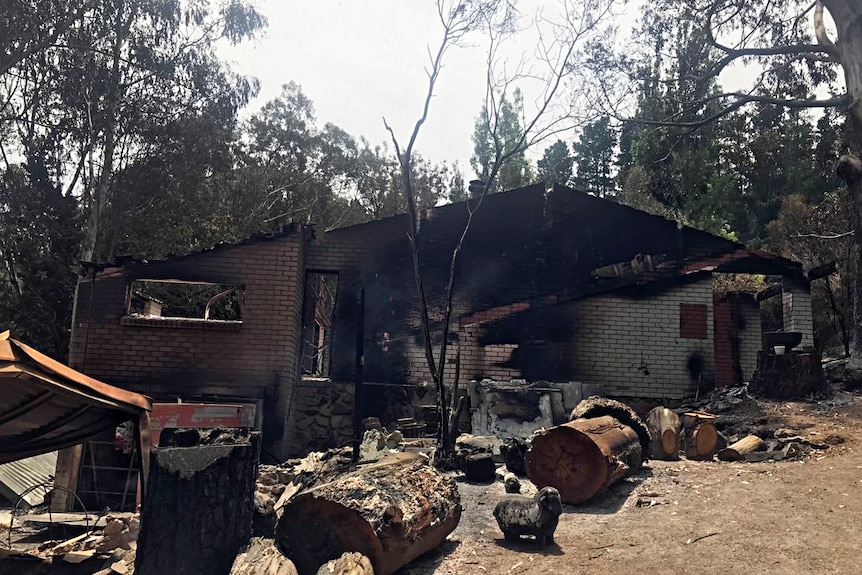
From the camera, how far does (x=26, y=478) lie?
11.4 meters

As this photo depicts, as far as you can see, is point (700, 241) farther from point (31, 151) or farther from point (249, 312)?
point (31, 151)

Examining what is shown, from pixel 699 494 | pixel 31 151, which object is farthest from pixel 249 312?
pixel 31 151

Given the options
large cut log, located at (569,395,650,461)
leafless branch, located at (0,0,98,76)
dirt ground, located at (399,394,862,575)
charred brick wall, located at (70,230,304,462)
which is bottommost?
dirt ground, located at (399,394,862,575)

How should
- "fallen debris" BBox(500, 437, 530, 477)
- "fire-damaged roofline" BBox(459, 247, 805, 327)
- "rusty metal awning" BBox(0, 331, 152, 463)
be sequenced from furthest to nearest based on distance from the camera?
"fire-damaged roofline" BBox(459, 247, 805, 327) < "fallen debris" BBox(500, 437, 530, 477) < "rusty metal awning" BBox(0, 331, 152, 463)

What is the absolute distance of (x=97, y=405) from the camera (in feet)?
15.9

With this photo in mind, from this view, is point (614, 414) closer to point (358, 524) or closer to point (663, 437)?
point (663, 437)

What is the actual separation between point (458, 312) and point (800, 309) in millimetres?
6743

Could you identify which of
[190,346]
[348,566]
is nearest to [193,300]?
[190,346]

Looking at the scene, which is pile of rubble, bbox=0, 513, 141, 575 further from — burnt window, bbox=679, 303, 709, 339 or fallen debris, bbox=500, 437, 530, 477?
burnt window, bbox=679, 303, 709, 339

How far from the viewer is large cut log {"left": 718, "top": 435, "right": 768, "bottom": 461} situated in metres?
7.90

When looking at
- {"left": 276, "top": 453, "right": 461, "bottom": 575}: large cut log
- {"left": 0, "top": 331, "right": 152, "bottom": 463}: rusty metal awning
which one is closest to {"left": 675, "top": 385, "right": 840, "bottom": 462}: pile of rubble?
{"left": 276, "top": 453, "right": 461, "bottom": 575}: large cut log

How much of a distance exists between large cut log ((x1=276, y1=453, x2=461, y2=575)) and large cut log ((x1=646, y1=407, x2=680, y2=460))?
4322mm

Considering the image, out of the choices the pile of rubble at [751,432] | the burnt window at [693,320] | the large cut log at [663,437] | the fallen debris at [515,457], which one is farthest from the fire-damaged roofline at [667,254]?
the fallen debris at [515,457]

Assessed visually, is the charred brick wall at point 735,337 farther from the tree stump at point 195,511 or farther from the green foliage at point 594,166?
the green foliage at point 594,166
